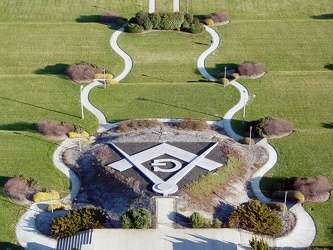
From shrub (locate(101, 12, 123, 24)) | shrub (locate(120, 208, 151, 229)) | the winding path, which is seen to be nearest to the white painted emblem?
shrub (locate(120, 208, 151, 229))

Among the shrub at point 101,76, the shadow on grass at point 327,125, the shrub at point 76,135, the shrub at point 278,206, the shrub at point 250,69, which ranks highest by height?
the shrub at point 250,69

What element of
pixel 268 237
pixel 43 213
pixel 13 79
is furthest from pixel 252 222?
pixel 13 79

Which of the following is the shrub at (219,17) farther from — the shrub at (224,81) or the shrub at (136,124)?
the shrub at (136,124)

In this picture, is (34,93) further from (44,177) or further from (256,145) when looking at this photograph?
(256,145)

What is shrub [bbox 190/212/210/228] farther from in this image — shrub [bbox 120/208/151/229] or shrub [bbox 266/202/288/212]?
shrub [bbox 266/202/288/212]

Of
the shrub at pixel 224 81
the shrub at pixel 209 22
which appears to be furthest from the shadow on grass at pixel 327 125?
the shrub at pixel 209 22

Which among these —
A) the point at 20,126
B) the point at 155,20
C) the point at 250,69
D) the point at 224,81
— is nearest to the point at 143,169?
the point at 20,126

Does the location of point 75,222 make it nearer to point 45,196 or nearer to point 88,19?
point 45,196
